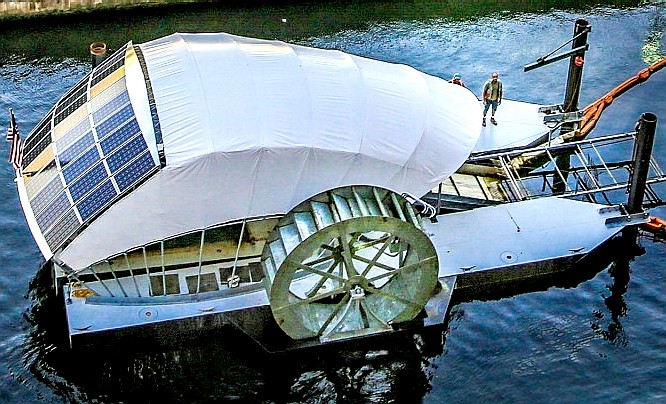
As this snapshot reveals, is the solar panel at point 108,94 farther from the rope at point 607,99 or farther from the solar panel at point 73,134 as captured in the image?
A: the rope at point 607,99

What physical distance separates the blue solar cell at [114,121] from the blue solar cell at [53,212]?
1991 mm

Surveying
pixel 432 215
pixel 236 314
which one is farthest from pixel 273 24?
pixel 236 314

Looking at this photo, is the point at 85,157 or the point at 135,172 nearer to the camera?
the point at 135,172

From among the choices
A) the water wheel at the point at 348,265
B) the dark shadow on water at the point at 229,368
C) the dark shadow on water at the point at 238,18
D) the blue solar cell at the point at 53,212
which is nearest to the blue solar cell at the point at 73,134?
the blue solar cell at the point at 53,212

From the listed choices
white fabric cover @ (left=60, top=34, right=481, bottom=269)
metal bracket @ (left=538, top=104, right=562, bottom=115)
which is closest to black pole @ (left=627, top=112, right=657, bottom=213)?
white fabric cover @ (left=60, top=34, right=481, bottom=269)

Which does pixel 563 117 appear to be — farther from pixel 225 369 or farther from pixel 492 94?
pixel 225 369

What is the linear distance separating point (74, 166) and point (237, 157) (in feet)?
15.4

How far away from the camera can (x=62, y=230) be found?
2517 cm

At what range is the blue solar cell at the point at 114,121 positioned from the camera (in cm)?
2609

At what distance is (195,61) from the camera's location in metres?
26.6

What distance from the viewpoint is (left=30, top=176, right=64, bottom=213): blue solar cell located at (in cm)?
2611

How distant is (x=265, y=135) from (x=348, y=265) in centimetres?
403

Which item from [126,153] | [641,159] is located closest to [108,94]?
[126,153]

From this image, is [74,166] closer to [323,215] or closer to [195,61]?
[195,61]
